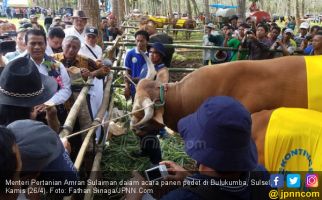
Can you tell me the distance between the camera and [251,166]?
1.57 m

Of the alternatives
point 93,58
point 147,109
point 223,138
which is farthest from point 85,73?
point 223,138

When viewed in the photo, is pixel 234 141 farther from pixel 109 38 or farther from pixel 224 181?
pixel 109 38

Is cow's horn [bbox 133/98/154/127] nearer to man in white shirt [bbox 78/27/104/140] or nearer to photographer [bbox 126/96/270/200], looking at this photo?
man in white shirt [bbox 78/27/104/140]

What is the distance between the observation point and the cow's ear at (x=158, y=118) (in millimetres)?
3338

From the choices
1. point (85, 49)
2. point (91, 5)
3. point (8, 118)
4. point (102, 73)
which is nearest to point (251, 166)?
point (8, 118)

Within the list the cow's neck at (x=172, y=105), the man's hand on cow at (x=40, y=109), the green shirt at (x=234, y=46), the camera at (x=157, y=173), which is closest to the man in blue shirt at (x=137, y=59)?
the cow's neck at (x=172, y=105)

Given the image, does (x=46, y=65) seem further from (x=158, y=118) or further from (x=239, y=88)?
(x=239, y=88)

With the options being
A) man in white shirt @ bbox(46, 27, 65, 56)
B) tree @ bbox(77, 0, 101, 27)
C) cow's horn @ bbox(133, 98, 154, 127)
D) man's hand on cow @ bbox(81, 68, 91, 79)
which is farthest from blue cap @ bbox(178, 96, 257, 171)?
tree @ bbox(77, 0, 101, 27)

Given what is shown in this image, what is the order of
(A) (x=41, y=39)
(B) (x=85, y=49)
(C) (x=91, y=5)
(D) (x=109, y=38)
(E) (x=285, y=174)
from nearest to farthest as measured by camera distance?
(E) (x=285, y=174) < (A) (x=41, y=39) < (B) (x=85, y=49) < (C) (x=91, y=5) < (D) (x=109, y=38)

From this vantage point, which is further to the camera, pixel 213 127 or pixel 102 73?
pixel 102 73

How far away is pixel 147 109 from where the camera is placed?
131 inches

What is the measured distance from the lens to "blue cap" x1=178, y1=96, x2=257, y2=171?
5.03 ft

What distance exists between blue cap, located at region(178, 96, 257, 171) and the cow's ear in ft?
5.65

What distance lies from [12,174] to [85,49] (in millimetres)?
4094
